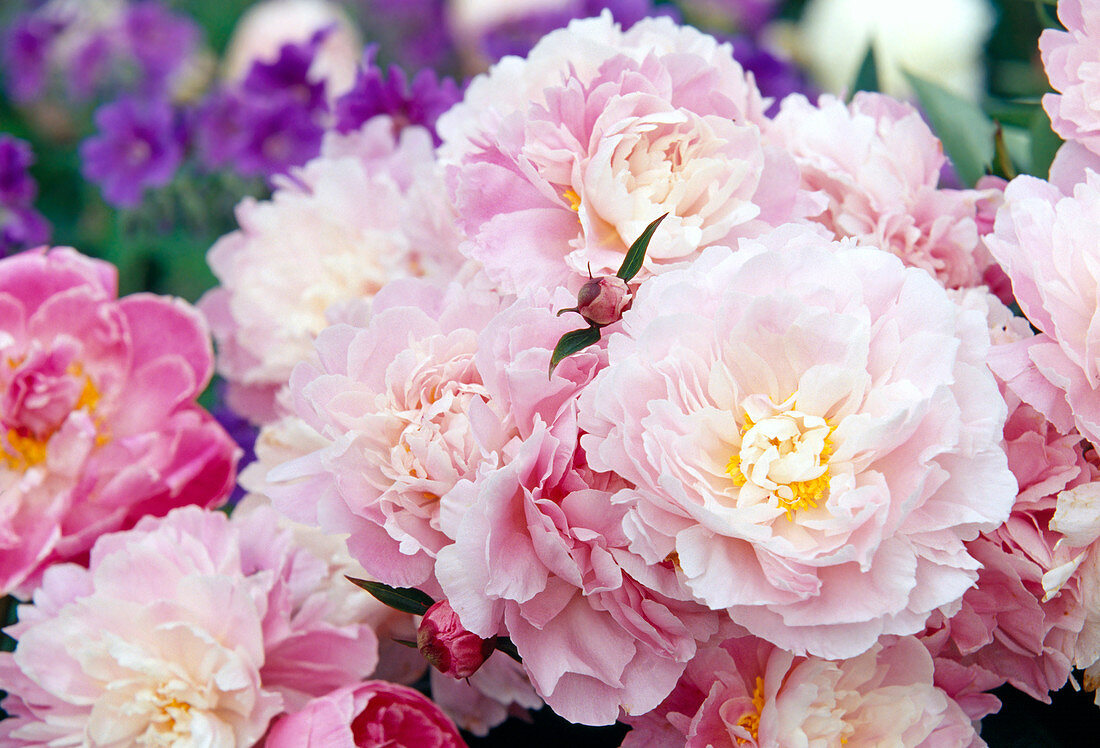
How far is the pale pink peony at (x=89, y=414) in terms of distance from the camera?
0.44 metres

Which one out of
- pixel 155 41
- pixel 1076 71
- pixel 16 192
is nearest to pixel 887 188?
pixel 1076 71

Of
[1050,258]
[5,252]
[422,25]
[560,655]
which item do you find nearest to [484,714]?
[560,655]

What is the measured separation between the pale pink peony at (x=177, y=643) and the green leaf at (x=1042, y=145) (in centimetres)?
37

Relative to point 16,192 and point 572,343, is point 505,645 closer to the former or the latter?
point 572,343

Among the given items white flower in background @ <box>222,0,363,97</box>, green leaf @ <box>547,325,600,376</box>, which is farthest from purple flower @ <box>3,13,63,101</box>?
green leaf @ <box>547,325,600,376</box>

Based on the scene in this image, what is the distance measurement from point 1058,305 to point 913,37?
1.01m

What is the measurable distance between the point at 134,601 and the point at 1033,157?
0.45 m

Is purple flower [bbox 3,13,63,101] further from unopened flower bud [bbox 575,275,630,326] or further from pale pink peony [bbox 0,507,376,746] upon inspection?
unopened flower bud [bbox 575,275,630,326]

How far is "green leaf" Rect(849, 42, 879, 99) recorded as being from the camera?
1.95ft

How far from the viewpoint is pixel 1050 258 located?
32 cm

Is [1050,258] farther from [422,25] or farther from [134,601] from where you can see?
[422,25]

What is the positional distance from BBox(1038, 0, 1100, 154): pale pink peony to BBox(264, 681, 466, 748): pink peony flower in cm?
33

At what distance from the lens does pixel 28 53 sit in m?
1.00

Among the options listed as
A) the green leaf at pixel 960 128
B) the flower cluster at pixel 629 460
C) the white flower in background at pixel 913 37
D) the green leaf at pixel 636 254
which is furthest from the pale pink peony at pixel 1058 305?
the white flower in background at pixel 913 37
